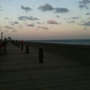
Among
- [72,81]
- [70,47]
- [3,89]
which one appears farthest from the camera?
[70,47]

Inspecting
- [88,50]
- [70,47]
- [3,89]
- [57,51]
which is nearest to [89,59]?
[88,50]

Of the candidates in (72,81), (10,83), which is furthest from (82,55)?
(10,83)

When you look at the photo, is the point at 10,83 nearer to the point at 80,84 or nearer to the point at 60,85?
the point at 60,85

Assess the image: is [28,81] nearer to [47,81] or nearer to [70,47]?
[47,81]

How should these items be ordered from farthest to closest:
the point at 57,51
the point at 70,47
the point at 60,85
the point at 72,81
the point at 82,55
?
the point at 57,51 → the point at 70,47 → the point at 82,55 → the point at 72,81 → the point at 60,85

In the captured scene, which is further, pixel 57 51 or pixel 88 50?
pixel 57 51

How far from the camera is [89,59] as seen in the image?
42.0ft

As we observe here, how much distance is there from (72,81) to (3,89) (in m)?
2.61

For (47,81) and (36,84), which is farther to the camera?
(47,81)

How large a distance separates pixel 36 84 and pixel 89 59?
6796 mm

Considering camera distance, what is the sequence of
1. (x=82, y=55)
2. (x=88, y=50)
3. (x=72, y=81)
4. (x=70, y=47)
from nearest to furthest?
(x=72, y=81)
(x=88, y=50)
(x=82, y=55)
(x=70, y=47)

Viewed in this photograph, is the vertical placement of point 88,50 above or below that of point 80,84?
above

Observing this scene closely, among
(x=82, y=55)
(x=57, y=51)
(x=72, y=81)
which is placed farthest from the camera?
(x=57, y=51)

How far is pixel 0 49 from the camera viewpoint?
22469 millimetres
